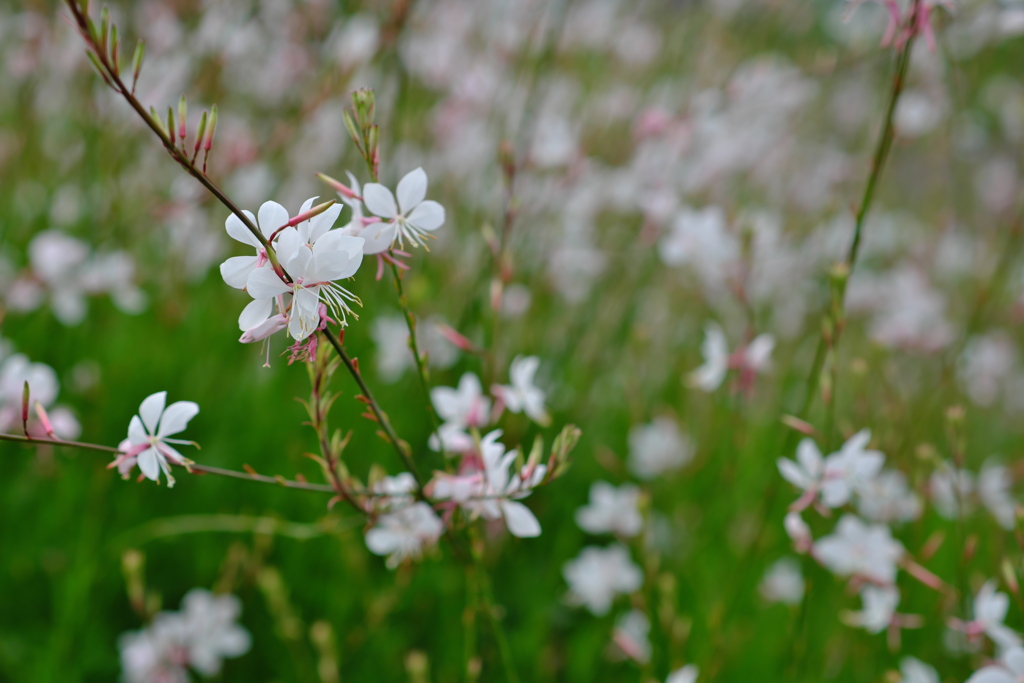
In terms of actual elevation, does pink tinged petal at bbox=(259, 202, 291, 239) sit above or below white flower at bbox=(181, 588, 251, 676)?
above

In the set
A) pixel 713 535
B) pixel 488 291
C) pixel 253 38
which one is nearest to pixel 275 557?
pixel 488 291

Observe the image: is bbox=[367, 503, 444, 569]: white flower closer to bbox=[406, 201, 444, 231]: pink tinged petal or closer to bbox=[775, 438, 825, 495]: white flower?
bbox=[406, 201, 444, 231]: pink tinged petal

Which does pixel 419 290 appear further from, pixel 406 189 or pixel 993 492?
pixel 993 492

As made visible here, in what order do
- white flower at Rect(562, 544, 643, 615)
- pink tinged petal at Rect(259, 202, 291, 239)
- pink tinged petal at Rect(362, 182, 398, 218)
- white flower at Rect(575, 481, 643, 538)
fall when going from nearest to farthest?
pink tinged petal at Rect(259, 202, 291, 239), pink tinged petal at Rect(362, 182, 398, 218), white flower at Rect(562, 544, 643, 615), white flower at Rect(575, 481, 643, 538)

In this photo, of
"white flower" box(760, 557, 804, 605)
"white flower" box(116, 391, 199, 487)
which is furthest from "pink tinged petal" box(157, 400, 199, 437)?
"white flower" box(760, 557, 804, 605)

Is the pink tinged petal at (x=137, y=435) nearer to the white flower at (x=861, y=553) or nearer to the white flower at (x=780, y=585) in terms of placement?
the white flower at (x=861, y=553)

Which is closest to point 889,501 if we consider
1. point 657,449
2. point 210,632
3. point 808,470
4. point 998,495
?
point 808,470
